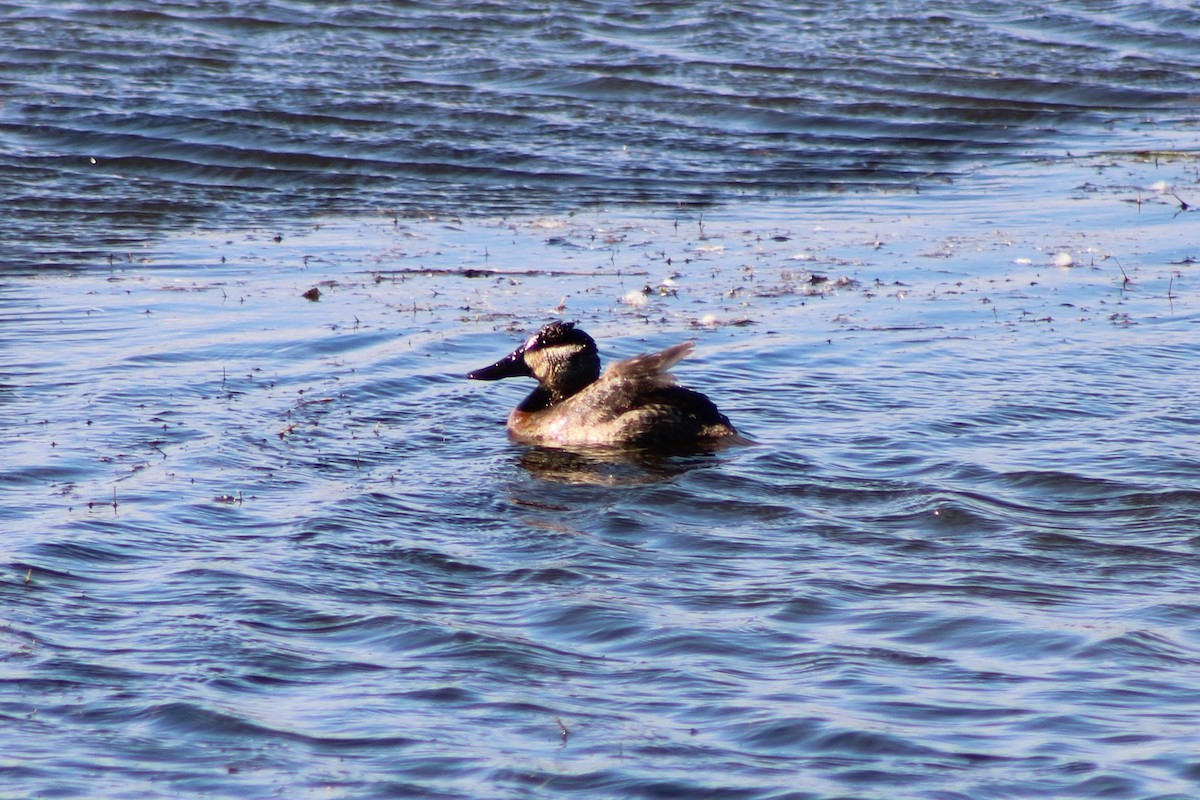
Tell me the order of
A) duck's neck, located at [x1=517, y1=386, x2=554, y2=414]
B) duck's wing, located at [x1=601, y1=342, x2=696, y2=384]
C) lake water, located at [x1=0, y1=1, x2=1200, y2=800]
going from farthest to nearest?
duck's neck, located at [x1=517, y1=386, x2=554, y2=414] < duck's wing, located at [x1=601, y1=342, x2=696, y2=384] < lake water, located at [x1=0, y1=1, x2=1200, y2=800]

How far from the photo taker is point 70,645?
5.60 m

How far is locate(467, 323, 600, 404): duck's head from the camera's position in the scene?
31.0ft

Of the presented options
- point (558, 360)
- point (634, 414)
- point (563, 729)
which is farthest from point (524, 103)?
point (563, 729)

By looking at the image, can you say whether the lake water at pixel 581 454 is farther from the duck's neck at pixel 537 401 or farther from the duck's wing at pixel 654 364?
the duck's wing at pixel 654 364

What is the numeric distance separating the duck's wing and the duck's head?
18.1 inches

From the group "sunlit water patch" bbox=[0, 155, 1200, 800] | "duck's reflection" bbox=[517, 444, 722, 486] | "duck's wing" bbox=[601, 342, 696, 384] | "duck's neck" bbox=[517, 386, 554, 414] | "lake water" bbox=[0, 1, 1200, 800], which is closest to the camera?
"sunlit water patch" bbox=[0, 155, 1200, 800]

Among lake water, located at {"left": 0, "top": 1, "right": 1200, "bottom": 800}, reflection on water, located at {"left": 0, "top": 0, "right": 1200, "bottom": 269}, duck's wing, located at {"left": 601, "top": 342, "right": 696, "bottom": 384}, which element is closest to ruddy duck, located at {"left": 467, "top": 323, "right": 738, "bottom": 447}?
duck's wing, located at {"left": 601, "top": 342, "right": 696, "bottom": 384}

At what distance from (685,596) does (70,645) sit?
213cm

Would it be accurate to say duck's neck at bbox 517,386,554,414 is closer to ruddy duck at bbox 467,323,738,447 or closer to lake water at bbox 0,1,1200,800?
ruddy duck at bbox 467,323,738,447

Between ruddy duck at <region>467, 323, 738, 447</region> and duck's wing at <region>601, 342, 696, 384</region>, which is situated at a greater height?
duck's wing at <region>601, 342, 696, 384</region>

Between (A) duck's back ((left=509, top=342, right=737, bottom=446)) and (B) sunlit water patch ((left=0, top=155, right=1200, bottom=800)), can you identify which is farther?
(A) duck's back ((left=509, top=342, right=737, bottom=446))

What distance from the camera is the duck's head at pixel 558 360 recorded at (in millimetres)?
9461

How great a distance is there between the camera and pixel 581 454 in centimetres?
889

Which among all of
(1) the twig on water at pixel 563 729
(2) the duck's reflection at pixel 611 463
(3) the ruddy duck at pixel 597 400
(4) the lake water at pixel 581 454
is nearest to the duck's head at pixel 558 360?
(3) the ruddy duck at pixel 597 400
